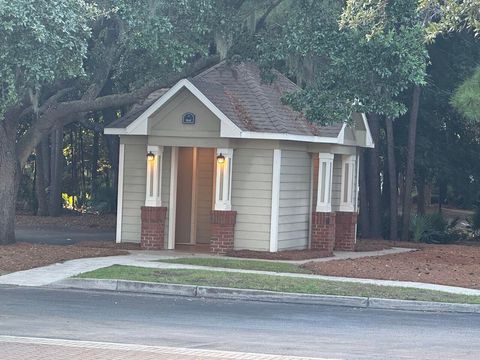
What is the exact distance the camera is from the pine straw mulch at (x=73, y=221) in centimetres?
3431

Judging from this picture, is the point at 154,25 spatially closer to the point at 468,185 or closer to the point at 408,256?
the point at 408,256

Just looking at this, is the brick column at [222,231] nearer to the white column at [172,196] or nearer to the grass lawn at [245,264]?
the white column at [172,196]

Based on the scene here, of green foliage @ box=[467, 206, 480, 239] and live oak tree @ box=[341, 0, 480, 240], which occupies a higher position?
live oak tree @ box=[341, 0, 480, 240]

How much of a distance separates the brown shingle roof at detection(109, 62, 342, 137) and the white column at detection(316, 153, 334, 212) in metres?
0.66

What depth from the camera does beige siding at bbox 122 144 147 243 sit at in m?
24.8

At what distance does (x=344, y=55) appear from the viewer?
21375 mm

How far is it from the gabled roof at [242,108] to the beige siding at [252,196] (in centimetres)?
72

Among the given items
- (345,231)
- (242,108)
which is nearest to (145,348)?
(242,108)

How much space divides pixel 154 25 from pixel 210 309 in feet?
24.1

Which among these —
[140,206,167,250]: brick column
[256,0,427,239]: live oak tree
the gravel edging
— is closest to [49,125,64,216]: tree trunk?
[140,206,167,250]: brick column

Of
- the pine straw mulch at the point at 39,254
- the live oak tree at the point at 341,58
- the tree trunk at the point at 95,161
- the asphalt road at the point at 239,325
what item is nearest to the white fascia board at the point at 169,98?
the live oak tree at the point at 341,58

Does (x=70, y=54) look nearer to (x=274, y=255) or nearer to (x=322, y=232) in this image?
(x=274, y=255)

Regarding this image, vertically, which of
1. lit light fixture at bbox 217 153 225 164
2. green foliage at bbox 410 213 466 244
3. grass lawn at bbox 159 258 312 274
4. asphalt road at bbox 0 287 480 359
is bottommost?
asphalt road at bbox 0 287 480 359

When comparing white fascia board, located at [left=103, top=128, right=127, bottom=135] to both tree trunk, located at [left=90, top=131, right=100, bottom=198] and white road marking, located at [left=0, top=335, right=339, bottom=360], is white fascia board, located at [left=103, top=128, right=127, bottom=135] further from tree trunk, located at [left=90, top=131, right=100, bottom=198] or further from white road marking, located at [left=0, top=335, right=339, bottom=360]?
tree trunk, located at [left=90, top=131, right=100, bottom=198]
